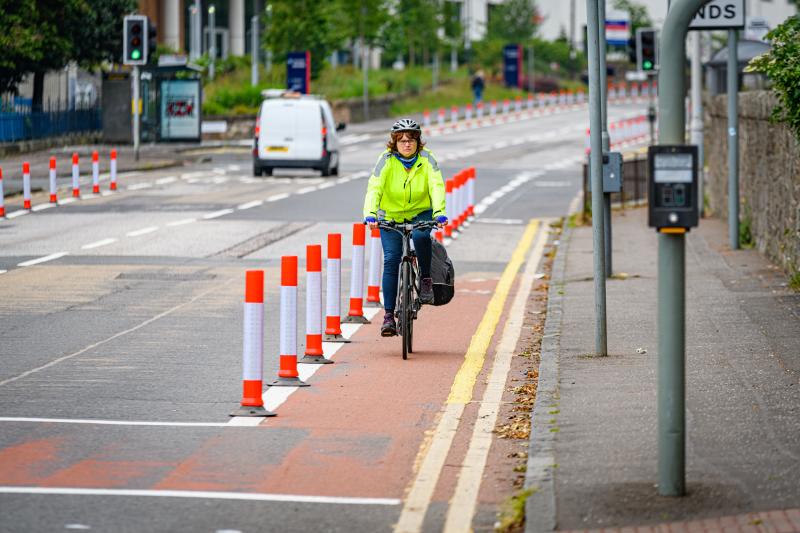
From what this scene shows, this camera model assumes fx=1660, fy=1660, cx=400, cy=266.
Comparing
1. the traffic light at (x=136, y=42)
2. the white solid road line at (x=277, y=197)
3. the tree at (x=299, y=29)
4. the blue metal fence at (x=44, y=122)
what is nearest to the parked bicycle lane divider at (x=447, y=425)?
the white solid road line at (x=277, y=197)

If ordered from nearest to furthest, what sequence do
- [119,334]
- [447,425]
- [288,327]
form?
[447,425], [288,327], [119,334]

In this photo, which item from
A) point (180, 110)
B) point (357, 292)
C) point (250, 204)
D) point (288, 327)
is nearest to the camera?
point (288, 327)

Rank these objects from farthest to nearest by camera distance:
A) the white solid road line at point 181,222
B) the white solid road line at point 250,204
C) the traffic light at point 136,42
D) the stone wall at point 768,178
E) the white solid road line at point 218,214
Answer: the traffic light at point 136,42
the white solid road line at point 250,204
the white solid road line at point 218,214
the white solid road line at point 181,222
the stone wall at point 768,178

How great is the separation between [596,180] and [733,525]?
19.6 ft

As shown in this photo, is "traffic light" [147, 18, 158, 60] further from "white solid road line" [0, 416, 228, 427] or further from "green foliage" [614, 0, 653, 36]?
"green foliage" [614, 0, 653, 36]

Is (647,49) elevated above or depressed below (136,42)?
below

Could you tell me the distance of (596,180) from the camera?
12.8 m

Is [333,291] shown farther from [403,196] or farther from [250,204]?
[250,204]

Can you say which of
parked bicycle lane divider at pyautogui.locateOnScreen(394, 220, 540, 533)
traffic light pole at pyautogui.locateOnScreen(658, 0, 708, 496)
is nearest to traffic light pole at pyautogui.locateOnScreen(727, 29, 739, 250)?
parked bicycle lane divider at pyautogui.locateOnScreen(394, 220, 540, 533)

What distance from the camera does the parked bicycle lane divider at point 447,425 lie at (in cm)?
769

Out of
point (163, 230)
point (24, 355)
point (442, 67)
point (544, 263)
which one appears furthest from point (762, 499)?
point (442, 67)

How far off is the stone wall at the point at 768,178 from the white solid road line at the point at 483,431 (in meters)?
2.86

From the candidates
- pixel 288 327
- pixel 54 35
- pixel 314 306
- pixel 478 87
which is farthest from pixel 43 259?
pixel 478 87

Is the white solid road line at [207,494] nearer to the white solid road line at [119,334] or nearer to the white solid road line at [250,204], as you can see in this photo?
the white solid road line at [119,334]
